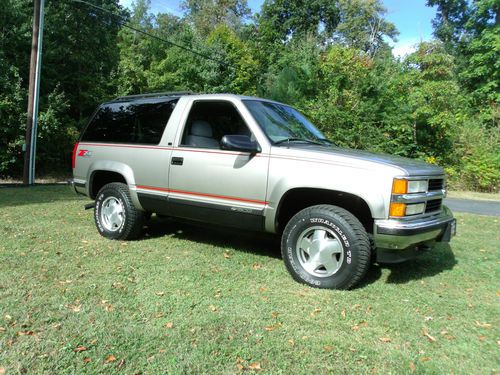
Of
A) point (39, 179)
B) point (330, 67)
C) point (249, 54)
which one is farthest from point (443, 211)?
point (249, 54)

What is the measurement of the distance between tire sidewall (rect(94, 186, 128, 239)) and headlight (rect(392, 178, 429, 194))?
348cm

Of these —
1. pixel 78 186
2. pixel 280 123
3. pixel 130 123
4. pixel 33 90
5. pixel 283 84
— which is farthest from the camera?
pixel 283 84

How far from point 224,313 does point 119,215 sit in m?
2.91

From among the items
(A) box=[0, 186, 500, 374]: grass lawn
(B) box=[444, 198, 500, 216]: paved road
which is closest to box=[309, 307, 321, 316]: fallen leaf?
(A) box=[0, 186, 500, 374]: grass lawn

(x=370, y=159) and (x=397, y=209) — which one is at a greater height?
(x=370, y=159)

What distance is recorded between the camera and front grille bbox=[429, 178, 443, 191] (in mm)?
4393

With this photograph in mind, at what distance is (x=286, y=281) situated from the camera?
176 inches

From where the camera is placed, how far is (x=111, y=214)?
19.8 feet

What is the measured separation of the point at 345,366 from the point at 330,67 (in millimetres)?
15522

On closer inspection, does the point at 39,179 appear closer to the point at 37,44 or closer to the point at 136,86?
the point at 37,44

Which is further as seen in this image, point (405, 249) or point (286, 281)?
point (286, 281)

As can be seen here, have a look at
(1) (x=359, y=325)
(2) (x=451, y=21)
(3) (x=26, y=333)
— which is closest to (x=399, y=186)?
Result: (1) (x=359, y=325)

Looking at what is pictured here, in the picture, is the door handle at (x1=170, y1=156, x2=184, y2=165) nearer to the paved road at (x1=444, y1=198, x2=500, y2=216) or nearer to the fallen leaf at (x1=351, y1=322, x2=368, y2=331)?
the fallen leaf at (x1=351, y1=322, x2=368, y2=331)

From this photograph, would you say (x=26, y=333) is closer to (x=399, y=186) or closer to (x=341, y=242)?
(x=341, y=242)
